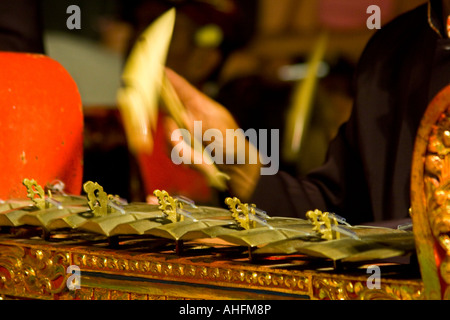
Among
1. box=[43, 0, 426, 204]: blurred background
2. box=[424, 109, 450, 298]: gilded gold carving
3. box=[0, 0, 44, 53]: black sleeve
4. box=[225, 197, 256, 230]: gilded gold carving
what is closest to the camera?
box=[424, 109, 450, 298]: gilded gold carving

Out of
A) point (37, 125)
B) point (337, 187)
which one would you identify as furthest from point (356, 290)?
point (37, 125)

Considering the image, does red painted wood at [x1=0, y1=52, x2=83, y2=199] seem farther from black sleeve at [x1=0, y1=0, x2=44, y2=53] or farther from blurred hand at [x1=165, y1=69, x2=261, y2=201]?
blurred hand at [x1=165, y1=69, x2=261, y2=201]

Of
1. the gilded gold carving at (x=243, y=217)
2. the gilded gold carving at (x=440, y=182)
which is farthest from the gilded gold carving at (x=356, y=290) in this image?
the gilded gold carving at (x=243, y=217)

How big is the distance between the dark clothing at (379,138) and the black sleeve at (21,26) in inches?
38.2

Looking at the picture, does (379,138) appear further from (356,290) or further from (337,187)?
(356,290)

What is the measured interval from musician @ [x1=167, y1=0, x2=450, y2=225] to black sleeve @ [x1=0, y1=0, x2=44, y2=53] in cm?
95

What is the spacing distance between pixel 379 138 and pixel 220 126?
0.47 m

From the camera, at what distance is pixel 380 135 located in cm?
199

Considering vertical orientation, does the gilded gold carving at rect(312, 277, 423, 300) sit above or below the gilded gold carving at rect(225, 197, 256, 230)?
below

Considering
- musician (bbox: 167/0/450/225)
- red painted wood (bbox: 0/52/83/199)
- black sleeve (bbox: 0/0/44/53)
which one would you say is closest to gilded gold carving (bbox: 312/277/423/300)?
musician (bbox: 167/0/450/225)

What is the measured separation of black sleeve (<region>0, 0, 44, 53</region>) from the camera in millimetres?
2441

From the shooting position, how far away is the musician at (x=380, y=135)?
1.93m

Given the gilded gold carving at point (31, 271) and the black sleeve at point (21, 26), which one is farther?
the black sleeve at point (21, 26)

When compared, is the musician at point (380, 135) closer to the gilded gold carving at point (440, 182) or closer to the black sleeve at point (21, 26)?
the gilded gold carving at point (440, 182)
